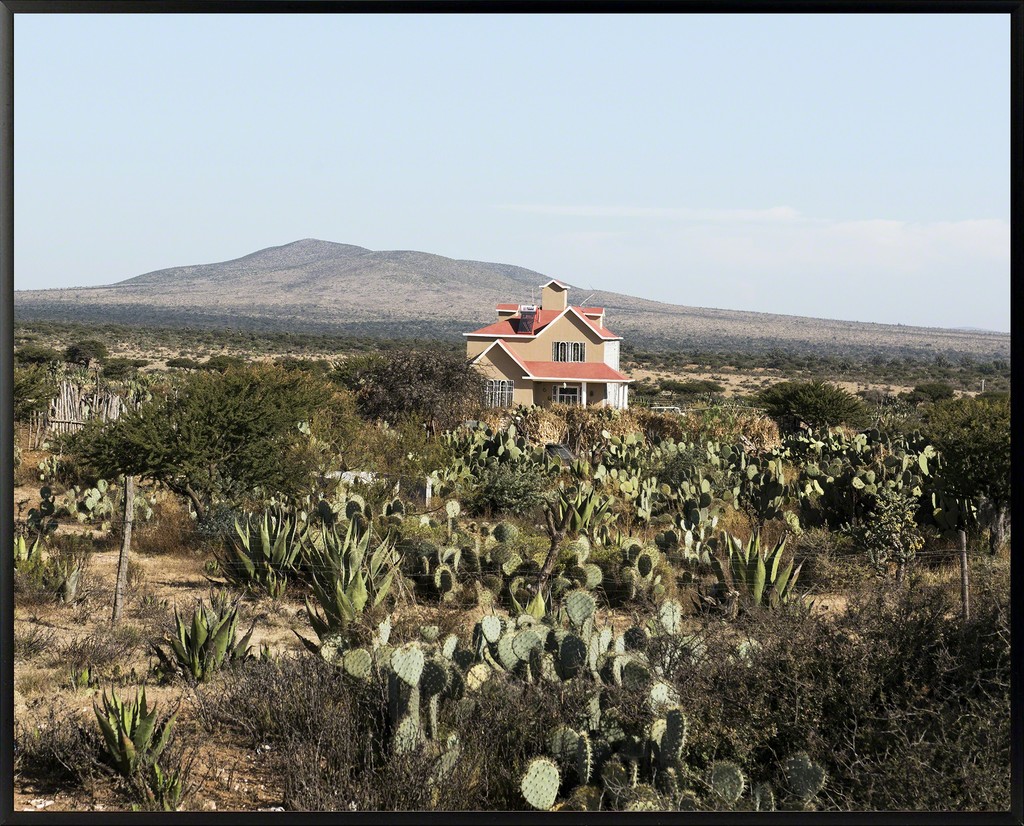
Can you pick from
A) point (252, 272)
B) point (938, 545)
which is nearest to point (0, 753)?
point (938, 545)

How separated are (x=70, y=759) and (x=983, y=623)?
4348mm

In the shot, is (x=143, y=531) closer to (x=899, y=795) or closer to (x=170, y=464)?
(x=170, y=464)

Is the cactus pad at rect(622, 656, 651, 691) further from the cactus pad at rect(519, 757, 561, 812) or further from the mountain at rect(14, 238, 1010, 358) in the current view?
the mountain at rect(14, 238, 1010, 358)

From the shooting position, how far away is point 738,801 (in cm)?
438

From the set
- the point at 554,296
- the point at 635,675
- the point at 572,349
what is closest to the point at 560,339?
the point at 572,349

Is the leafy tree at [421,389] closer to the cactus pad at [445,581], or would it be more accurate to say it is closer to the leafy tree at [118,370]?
the cactus pad at [445,581]

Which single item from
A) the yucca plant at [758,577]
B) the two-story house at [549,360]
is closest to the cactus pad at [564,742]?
the yucca plant at [758,577]

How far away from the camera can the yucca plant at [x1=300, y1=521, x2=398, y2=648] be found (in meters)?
7.23

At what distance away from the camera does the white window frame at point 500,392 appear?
1289 inches

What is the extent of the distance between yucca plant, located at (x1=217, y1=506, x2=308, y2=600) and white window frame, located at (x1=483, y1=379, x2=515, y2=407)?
2273 cm

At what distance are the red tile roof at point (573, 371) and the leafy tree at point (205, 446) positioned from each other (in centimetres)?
2156

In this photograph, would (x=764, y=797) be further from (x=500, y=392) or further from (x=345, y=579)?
(x=500, y=392)

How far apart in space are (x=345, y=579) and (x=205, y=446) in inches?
183

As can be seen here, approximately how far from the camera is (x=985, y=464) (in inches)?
431
